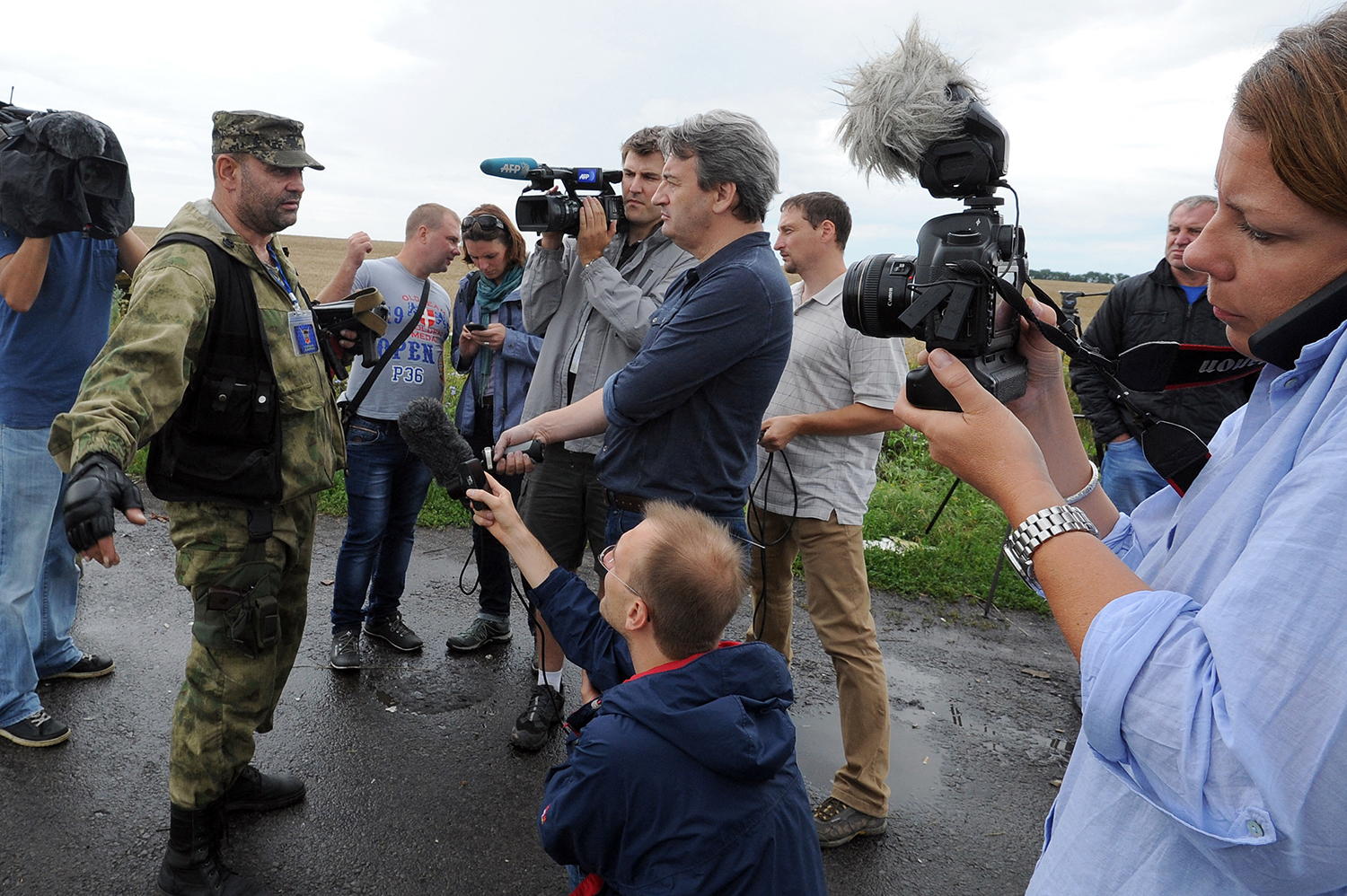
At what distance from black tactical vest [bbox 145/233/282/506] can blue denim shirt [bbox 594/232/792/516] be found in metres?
1.11

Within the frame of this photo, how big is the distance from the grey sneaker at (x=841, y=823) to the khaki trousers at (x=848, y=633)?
0.03 meters

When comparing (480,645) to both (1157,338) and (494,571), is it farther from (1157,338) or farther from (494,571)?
(1157,338)

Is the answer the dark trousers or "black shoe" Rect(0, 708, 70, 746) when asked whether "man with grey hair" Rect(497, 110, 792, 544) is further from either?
"black shoe" Rect(0, 708, 70, 746)

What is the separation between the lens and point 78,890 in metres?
2.73

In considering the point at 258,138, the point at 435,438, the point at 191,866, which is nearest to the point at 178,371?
the point at 435,438

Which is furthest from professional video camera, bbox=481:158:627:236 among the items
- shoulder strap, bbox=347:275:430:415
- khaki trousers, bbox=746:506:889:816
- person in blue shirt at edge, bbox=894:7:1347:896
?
person in blue shirt at edge, bbox=894:7:1347:896

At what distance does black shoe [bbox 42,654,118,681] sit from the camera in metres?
3.98

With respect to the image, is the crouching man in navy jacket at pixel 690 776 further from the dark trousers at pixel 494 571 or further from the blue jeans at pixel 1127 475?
the blue jeans at pixel 1127 475

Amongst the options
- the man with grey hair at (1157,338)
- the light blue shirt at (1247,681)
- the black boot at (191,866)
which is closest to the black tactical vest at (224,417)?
the black boot at (191,866)

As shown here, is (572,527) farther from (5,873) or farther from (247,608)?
(5,873)

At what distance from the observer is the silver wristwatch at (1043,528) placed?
1.05m

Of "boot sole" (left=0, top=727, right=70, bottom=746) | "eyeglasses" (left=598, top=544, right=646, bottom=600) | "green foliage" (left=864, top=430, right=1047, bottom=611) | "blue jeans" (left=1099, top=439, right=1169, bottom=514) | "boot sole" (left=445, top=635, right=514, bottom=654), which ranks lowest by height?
"boot sole" (left=0, top=727, right=70, bottom=746)

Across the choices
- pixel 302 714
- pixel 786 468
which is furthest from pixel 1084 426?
pixel 302 714

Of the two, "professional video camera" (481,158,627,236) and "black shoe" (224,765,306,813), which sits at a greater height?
"professional video camera" (481,158,627,236)
